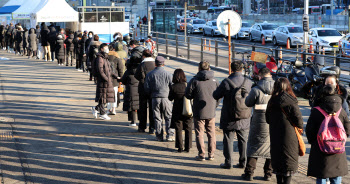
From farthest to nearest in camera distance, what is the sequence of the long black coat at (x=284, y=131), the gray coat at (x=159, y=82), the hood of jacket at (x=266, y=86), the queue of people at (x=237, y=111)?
the gray coat at (x=159, y=82) → the hood of jacket at (x=266, y=86) → the long black coat at (x=284, y=131) → the queue of people at (x=237, y=111)

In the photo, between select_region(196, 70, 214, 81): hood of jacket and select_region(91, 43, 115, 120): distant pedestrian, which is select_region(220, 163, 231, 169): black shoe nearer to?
select_region(196, 70, 214, 81): hood of jacket

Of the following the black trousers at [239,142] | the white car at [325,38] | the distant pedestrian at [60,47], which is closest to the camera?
the black trousers at [239,142]

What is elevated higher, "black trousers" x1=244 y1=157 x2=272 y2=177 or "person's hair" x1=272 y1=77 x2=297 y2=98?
"person's hair" x1=272 y1=77 x2=297 y2=98

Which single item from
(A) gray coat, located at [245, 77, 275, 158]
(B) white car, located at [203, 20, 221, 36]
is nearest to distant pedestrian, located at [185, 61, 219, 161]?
(A) gray coat, located at [245, 77, 275, 158]

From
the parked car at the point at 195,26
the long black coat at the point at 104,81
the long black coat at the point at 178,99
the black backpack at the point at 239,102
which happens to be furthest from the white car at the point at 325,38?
the black backpack at the point at 239,102

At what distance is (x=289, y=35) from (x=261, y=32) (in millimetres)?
5519

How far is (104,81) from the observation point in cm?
1176

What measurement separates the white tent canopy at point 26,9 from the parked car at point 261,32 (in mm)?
17430

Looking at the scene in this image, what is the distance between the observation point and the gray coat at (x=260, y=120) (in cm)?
708

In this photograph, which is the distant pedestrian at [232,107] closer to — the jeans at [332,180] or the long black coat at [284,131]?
the long black coat at [284,131]

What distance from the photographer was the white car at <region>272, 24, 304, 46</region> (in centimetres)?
3509

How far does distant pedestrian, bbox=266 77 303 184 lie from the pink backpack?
0.55 metres

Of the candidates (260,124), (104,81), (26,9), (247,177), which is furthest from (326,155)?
(26,9)

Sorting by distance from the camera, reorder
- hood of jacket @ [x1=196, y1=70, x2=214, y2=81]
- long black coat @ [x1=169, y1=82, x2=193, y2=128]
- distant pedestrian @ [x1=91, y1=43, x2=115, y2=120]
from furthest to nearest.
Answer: distant pedestrian @ [x1=91, y1=43, x2=115, y2=120] → long black coat @ [x1=169, y1=82, x2=193, y2=128] → hood of jacket @ [x1=196, y1=70, x2=214, y2=81]
